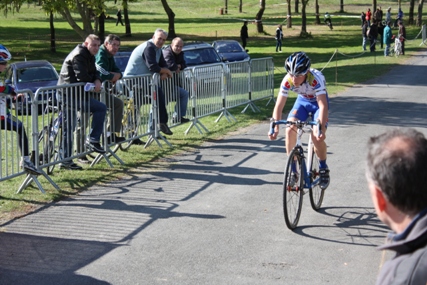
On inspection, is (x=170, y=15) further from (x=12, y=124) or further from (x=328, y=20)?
(x=12, y=124)

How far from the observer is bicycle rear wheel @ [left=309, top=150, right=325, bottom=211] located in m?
8.58

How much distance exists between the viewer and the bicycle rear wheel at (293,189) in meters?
7.80

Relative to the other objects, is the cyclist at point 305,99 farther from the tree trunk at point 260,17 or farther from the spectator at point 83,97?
the tree trunk at point 260,17

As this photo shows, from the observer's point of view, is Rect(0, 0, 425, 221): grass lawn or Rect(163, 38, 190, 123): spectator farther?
Rect(163, 38, 190, 123): spectator

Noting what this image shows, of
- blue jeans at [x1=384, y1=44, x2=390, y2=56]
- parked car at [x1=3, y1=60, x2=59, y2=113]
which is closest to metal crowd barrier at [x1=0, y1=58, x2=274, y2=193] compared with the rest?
parked car at [x1=3, y1=60, x2=59, y2=113]

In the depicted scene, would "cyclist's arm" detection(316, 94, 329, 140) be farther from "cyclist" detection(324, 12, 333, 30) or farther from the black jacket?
"cyclist" detection(324, 12, 333, 30)

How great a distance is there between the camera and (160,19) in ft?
262

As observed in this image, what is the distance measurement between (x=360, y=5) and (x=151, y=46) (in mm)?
91682

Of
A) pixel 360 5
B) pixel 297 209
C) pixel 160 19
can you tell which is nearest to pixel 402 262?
pixel 297 209

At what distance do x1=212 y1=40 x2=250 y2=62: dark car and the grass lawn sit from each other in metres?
1.65

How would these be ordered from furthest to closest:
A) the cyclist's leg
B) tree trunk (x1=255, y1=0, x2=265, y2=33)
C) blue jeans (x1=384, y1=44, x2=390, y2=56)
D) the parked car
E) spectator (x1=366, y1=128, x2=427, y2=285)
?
tree trunk (x1=255, y1=0, x2=265, y2=33), blue jeans (x1=384, y1=44, x2=390, y2=56), the parked car, the cyclist's leg, spectator (x1=366, y1=128, x2=427, y2=285)

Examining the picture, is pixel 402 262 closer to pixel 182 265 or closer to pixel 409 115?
pixel 182 265

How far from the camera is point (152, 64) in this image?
13.2 m

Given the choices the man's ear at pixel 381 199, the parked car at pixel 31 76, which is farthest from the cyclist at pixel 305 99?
the parked car at pixel 31 76
